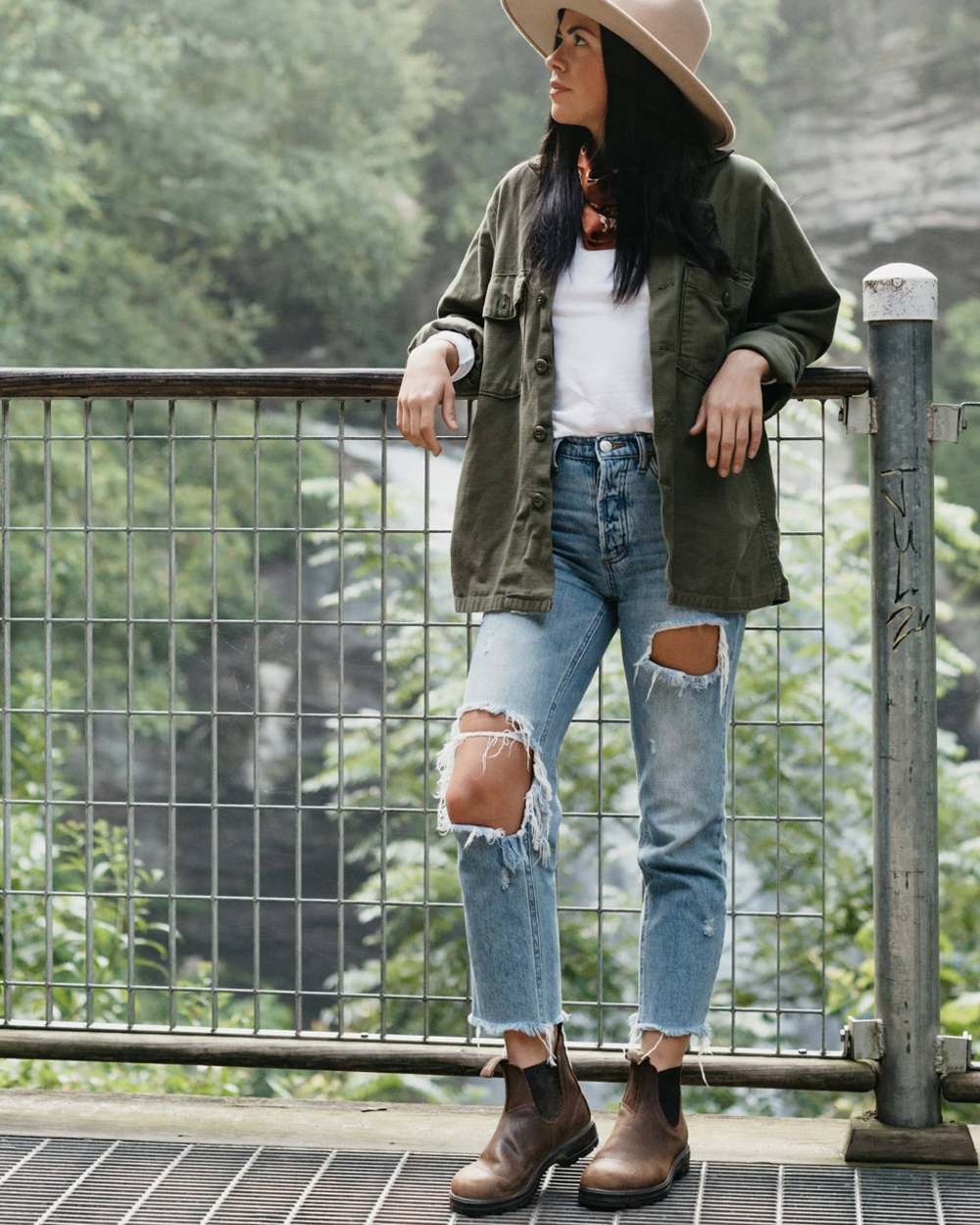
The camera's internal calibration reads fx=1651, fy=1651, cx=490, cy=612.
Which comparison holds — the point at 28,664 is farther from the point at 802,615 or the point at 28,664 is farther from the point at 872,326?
the point at 872,326

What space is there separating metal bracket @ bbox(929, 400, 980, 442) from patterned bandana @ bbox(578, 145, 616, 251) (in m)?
0.59

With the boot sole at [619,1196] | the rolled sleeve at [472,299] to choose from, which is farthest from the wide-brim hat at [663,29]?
→ the boot sole at [619,1196]

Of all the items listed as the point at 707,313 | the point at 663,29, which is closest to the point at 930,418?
the point at 707,313

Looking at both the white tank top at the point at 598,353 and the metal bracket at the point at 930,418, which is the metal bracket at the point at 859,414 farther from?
the white tank top at the point at 598,353

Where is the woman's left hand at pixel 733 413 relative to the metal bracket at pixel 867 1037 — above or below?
above

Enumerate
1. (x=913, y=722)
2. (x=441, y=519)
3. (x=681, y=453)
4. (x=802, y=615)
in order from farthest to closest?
(x=441, y=519), (x=802, y=615), (x=913, y=722), (x=681, y=453)

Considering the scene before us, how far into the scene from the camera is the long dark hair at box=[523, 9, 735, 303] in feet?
7.19

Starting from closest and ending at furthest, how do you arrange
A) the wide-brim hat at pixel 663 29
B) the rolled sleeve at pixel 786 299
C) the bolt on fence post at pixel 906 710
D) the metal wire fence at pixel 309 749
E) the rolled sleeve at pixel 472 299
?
the wide-brim hat at pixel 663 29
the rolled sleeve at pixel 786 299
the rolled sleeve at pixel 472 299
the bolt on fence post at pixel 906 710
the metal wire fence at pixel 309 749

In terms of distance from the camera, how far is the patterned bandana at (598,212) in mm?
2234

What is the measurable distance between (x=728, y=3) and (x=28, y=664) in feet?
28.9

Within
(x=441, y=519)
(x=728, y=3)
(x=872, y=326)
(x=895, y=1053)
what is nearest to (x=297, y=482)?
(x=872, y=326)

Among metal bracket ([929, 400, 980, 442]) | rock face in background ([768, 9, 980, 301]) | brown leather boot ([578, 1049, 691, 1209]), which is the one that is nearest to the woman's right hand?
metal bracket ([929, 400, 980, 442])

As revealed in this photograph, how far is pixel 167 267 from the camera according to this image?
14859 millimetres

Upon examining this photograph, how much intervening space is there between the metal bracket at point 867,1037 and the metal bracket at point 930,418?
89 cm
